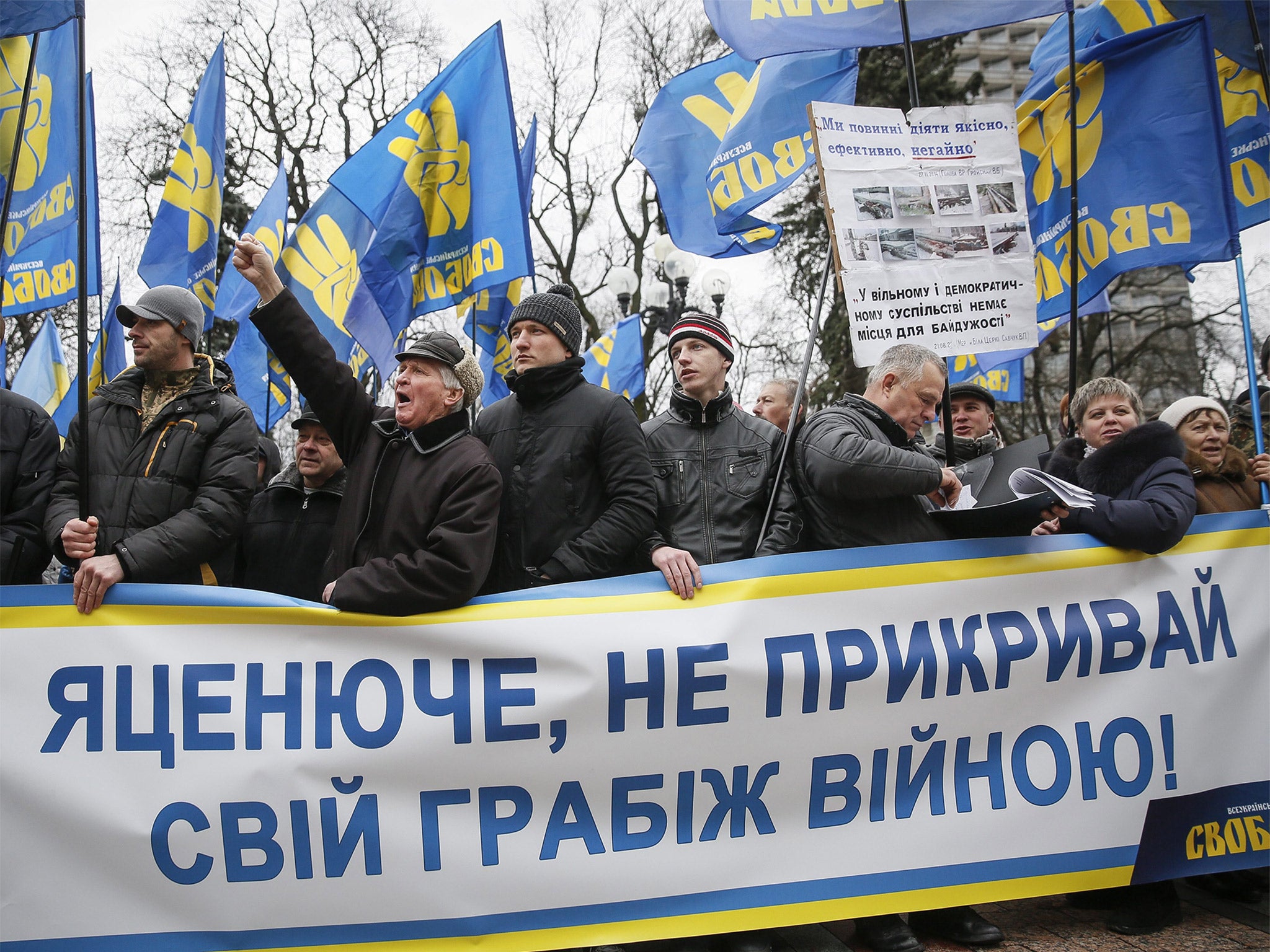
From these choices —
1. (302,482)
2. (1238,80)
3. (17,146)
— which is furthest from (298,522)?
(1238,80)

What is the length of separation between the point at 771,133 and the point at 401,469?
9.10 feet

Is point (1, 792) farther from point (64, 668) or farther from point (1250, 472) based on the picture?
point (1250, 472)

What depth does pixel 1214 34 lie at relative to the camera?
16.0 feet

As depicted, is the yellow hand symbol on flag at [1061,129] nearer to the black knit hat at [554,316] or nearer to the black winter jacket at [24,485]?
the black knit hat at [554,316]

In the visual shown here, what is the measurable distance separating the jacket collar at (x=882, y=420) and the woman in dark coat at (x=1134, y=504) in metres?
0.63

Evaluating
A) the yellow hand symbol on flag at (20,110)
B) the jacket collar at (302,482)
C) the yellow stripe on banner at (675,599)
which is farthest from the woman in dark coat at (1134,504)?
the yellow hand symbol on flag at (20,110)

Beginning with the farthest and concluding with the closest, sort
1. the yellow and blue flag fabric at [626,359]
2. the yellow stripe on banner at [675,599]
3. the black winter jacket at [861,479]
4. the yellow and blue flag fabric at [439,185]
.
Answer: the yellow and blue flag fabric at [626,359] → the yellow and blue flag fabric at [439,185] → the black winter jacket at [861,479] → the yellow stripe on banner at [675,599]

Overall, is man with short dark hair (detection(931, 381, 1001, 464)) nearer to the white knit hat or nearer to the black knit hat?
the white knit hat

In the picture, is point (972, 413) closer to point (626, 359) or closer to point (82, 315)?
point (82, 315)

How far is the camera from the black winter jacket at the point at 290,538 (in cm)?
398

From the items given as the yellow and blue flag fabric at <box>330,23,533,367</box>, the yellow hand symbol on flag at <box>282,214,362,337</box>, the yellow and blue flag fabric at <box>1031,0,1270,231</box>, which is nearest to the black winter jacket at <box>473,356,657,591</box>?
the yellow and blue flag fabric at <box>330,23,533,367</box>

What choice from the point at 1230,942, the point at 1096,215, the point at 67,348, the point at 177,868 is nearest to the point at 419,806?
the point at 177,868

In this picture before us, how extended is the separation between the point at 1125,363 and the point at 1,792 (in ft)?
87.0

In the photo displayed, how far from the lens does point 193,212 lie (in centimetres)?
600
